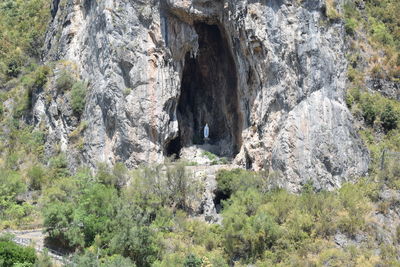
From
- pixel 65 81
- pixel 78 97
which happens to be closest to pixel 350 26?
pixel 78 97

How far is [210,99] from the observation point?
53500 millimetres

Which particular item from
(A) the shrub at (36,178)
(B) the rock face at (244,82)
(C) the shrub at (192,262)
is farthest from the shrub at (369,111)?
(A) the shrub at (36,178)

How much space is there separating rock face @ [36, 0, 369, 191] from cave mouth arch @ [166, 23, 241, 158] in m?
1.79

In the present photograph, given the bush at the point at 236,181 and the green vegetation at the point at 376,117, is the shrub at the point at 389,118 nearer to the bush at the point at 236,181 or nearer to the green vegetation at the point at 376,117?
the green vegetation at the point at 376,117

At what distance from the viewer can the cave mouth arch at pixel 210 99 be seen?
50.7m

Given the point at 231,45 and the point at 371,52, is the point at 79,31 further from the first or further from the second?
the point at 371,52

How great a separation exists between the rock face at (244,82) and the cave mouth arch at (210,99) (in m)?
1.79

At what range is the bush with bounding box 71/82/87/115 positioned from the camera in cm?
4747

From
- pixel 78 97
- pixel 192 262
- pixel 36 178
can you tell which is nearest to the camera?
pixel 192 262

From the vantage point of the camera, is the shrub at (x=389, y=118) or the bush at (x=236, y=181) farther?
the shrub at (x=389, y=118)

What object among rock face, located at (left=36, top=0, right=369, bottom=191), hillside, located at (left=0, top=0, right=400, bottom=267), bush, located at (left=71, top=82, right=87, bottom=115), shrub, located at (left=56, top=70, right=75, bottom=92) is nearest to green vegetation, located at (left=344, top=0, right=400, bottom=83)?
hillside, located at (left=0, top=0, right=400, bottom=267)

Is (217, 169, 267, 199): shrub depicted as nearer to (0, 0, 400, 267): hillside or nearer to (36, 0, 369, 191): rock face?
(0, 0, 400, 267): hillside

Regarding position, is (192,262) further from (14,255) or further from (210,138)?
(210,138)

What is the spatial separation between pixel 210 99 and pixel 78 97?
1281cm
